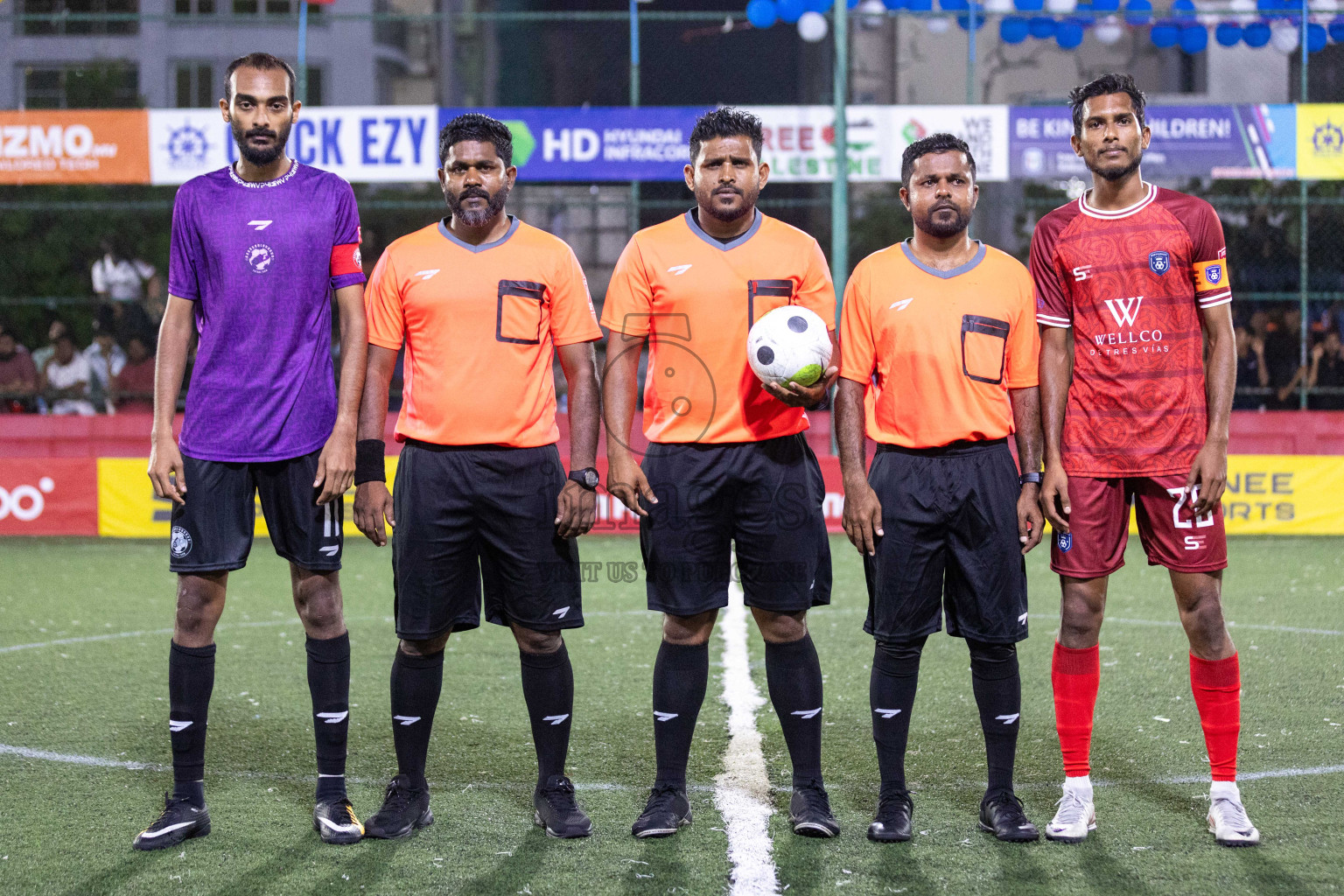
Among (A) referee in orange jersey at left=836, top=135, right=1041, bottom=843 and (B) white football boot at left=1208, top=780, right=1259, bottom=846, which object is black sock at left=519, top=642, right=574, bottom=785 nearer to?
(A) referee in orange jersey at left=836, top=135, right=1041, bottom=843

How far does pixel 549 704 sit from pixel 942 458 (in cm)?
140

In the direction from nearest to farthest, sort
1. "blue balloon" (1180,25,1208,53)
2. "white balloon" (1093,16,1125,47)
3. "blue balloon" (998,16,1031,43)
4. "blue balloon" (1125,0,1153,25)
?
"blue balloon" (1125,0,1153,25) < "blue balloon" (1180,25,1208,53) < "blue balloon" (998,16,1031,43) < "white balloon" (1093,16,1125,47)

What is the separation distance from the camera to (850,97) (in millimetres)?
18250

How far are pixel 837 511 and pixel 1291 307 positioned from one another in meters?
6.10

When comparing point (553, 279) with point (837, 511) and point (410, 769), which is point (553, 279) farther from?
point (837, 511)

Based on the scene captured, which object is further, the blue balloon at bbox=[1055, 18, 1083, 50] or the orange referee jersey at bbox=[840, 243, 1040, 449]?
the blue balloon at bbox=[1055, 18, 1083, 50]

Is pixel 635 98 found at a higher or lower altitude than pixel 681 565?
higher

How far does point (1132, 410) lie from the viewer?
393cm

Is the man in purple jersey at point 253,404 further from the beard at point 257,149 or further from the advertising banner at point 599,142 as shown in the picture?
the advertising banner at point 599,142

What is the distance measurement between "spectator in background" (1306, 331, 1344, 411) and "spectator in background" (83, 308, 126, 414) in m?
12.5

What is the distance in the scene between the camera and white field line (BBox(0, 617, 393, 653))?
6.86 meters

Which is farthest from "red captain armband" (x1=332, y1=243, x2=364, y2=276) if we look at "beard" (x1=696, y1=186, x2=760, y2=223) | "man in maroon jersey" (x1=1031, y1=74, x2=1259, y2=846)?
"man in maroon jersey" (x1=1031, y1=74, x2=1259, y2=846)

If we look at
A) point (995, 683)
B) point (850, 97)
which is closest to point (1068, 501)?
point (995, 683)

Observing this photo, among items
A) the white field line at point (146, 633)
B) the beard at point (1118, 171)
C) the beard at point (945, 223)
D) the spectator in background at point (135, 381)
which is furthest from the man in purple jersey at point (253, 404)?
the spectator in background at point (135, 381)
